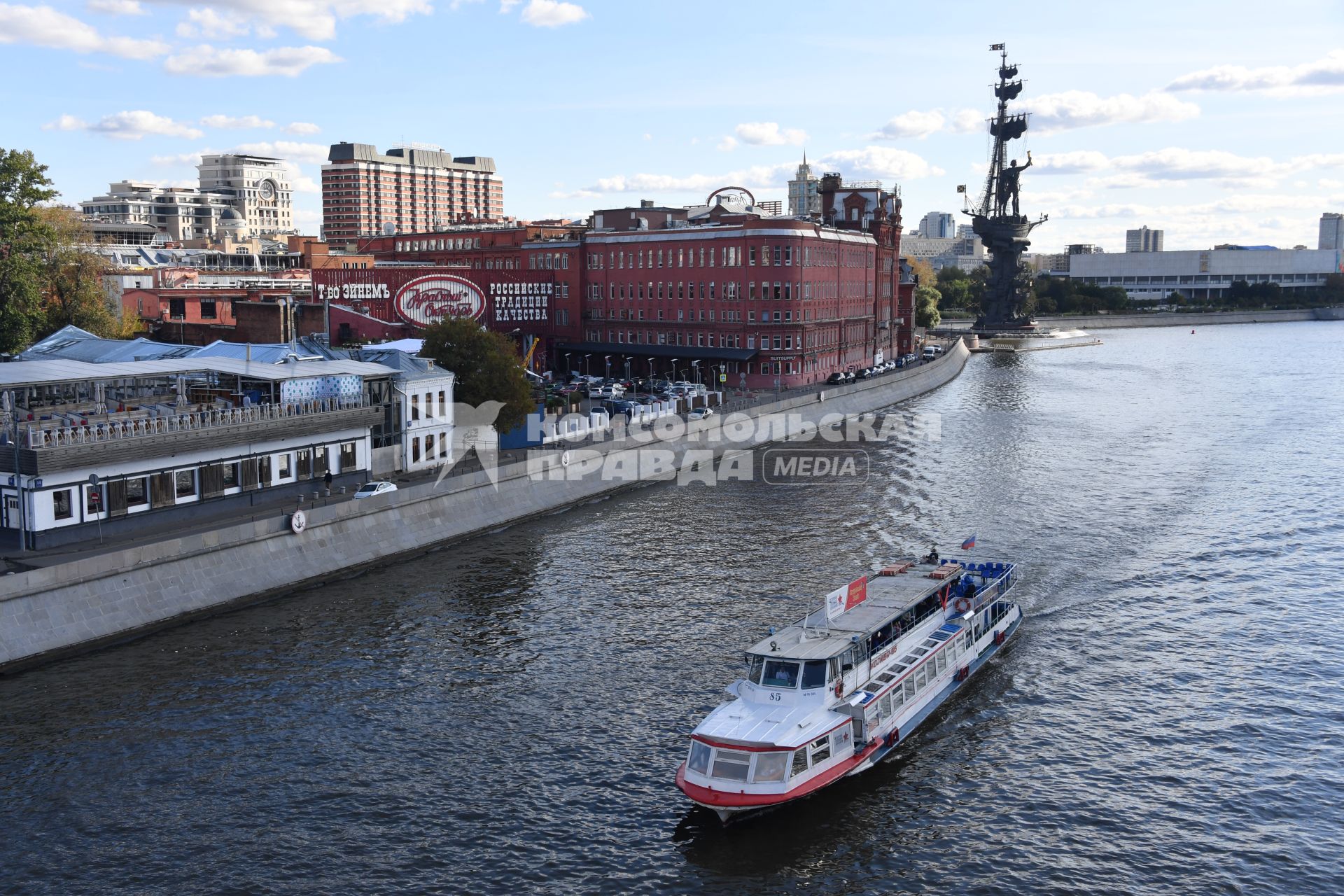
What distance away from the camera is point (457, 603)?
45.2 metres

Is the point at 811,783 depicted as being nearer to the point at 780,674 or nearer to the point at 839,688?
the point at 839,688

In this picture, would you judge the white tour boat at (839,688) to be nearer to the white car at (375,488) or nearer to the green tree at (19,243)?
the white car at (375,488)

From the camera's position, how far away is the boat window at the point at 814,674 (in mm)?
30891

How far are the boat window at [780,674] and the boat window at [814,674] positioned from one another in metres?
0.24

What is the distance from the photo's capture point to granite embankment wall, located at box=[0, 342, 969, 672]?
37531 millimetres

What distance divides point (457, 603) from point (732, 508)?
2225 centimetres

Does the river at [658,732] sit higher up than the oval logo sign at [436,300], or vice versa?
the oval logo sign at [436,300]

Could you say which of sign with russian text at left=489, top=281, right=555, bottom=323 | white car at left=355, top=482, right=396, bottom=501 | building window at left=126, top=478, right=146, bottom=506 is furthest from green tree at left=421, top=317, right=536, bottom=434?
sign with russian text at left=489, top=281, right=555, bottom=323

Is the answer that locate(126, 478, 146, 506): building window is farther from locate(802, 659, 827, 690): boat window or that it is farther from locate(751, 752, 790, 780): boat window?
locate(751, 752, 790, 780): boat window

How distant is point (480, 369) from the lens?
67.1m

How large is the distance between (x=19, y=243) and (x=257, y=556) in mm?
37741

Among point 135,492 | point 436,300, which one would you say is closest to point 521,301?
point 436,300

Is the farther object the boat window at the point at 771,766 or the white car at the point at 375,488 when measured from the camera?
the white car at the point at 375,488

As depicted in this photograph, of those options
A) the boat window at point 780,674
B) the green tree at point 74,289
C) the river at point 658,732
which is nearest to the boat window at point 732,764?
the river at point 658,732
